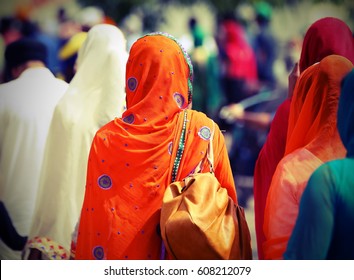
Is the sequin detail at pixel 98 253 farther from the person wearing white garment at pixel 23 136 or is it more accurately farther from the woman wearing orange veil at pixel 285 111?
the person wearing white garment at pixel 23 136

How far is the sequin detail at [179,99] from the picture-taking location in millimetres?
3529

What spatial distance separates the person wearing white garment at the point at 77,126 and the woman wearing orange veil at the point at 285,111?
0.98 metres

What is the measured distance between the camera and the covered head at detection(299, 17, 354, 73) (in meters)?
3.96

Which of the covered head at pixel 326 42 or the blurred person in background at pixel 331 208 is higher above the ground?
the covered head at pixel 326 42

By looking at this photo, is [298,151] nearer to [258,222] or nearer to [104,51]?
[258,222]

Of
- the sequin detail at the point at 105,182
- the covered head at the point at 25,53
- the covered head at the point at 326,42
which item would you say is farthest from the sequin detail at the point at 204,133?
the covered head at the point at 25,53

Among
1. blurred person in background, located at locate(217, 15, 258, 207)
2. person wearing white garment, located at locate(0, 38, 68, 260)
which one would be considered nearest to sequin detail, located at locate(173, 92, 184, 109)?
person wearing white garment, located at locate(0, 38, 68, 260)

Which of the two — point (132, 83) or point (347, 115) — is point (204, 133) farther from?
point (347, 115)

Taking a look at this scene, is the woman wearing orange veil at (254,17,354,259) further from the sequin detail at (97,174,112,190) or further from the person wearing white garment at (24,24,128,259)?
the person wearing white garment at (24,24,128,259)

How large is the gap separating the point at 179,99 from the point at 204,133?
20 centimetres

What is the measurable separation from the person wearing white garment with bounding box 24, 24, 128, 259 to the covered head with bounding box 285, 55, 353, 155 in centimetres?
135

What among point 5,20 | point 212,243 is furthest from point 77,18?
point 212,243

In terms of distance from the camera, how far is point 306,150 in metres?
3.26

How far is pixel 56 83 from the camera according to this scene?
496cm
